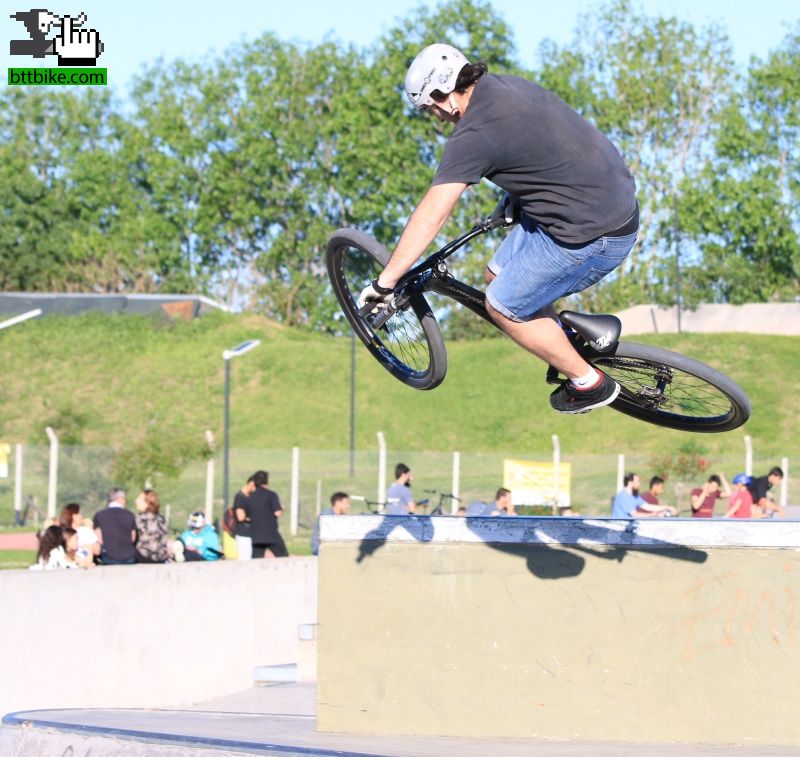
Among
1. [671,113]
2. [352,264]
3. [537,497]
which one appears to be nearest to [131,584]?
[352,264]

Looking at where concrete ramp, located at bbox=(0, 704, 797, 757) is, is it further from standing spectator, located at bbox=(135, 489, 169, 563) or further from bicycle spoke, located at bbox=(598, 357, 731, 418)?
standing spectator, located at bbox=(135, 489, 169, 563)

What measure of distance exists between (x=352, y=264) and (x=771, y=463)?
2601 centimetres

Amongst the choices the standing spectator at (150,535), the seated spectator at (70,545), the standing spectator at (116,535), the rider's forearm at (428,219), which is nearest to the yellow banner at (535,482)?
the standing spectator at (150,535)

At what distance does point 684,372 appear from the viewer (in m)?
6.20

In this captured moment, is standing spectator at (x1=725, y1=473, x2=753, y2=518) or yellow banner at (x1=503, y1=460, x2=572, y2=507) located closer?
standing spectator at (x1=725, y1=473, x2=753, y2=518)

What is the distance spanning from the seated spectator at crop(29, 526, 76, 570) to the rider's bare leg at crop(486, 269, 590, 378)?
20.8 ft

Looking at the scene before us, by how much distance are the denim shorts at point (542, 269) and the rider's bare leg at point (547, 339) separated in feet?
0.16

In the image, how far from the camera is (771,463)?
3095 cm

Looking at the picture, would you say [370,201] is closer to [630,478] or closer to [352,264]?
[630,478]

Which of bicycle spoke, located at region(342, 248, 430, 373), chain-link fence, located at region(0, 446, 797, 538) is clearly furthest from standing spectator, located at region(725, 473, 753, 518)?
chain-link fence, located at region(0, 446, 797, 538)

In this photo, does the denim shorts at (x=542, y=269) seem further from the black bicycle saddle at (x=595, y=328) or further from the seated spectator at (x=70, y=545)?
the seated spectator at (x=70, y=545)

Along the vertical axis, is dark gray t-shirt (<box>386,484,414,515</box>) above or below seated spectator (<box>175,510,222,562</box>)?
above

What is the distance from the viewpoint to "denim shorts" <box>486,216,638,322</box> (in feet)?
17.4

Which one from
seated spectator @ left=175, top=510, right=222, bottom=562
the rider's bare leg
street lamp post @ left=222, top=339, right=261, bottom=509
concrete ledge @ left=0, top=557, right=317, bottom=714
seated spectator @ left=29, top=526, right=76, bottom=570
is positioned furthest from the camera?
street lamp post @ left=222, top=339, right=261, bottom=509
